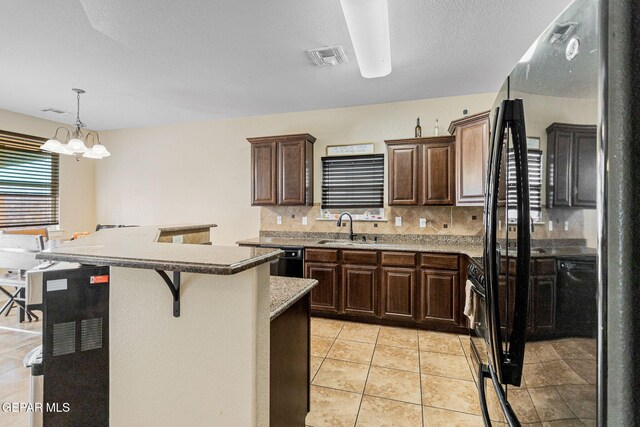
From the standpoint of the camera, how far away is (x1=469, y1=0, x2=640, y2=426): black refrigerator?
1.48ft

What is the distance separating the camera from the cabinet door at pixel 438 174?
350cm

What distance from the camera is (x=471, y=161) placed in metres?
3.25

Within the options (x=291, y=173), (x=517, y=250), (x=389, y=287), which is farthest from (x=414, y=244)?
(x=517, y=250)

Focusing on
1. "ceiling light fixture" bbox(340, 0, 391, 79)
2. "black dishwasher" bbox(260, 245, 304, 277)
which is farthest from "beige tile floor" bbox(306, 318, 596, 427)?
"ceiling light fixture" bbox(340, 0, 391, 79)

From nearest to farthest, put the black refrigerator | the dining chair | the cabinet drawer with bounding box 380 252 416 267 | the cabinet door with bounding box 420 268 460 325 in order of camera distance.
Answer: the black refrigerator < the dining chair < the cabinet door with bounding box 420 268 460 325 < the cabinet drawer with bounding box 380 252 416 267

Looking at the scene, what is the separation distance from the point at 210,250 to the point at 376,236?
9.99 ft

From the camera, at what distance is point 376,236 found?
4.07 m

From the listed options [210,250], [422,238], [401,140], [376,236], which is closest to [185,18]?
[210,250]

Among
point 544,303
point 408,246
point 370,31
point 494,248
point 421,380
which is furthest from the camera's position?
point 408,246

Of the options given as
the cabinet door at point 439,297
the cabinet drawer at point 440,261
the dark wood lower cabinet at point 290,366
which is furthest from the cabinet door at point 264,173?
the dark wood lower cabinet at point 290,366

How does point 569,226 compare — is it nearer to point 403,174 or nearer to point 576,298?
point 576,298

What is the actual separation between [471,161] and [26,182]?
20.6ft

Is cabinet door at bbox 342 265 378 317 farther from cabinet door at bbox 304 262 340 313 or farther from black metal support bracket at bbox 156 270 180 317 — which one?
black metal support bracket at bbox 156 270 180 317

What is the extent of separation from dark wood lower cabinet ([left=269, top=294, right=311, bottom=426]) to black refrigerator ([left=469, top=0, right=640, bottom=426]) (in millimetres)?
872
